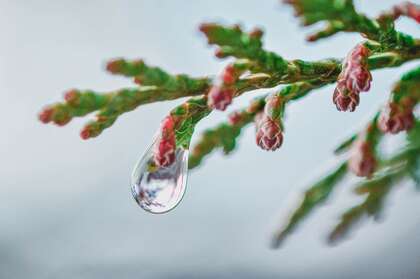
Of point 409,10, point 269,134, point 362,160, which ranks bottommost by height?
point 362,160

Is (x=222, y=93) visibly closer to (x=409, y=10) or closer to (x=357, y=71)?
(x=357, y=71)

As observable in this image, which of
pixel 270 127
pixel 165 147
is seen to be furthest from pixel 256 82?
pixel 165 147

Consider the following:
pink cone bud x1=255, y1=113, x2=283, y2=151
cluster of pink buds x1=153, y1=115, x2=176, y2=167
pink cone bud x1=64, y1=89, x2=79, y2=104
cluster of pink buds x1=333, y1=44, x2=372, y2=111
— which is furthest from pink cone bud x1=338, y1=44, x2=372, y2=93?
pink cone bud x1=64, y1=89, x2=79, y2=104

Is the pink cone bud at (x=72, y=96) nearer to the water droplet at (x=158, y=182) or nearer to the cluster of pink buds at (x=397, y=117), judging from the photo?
the water droplet at (x=158, y=182)

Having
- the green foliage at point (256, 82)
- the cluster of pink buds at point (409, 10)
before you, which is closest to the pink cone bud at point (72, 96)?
the green foliage at point (256, 82)

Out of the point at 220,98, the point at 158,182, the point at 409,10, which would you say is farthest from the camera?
the point at 158,182

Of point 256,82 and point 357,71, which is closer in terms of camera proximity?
point 357,71

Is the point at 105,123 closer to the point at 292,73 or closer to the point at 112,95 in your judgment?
the point at 112,95
